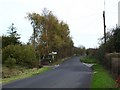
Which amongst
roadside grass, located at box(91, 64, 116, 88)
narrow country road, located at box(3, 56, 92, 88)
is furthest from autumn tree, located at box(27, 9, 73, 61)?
roadside grass, located at box(91, 64, 116, 88)

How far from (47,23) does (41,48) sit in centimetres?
731

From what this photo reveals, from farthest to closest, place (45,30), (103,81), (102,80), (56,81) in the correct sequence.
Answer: (45,30) < (56,81) < (102,80) < (103,81)

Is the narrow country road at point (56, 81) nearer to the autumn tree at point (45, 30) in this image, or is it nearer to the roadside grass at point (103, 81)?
the roadside grass at point (103, 81)

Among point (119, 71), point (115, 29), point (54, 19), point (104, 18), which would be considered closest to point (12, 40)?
point (54, 19)

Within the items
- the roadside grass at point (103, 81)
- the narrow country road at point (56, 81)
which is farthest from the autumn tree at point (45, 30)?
the roadside grass at point (103, 81)

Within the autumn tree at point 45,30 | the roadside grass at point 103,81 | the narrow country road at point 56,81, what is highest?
the autumn tree at point 45,30

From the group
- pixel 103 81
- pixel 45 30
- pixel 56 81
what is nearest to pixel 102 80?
pixel 103 81

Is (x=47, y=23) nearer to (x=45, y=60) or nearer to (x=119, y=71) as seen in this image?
Result: (x=45, y=60)

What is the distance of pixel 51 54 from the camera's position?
303 feet

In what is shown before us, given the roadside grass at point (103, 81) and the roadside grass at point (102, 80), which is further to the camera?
the roadside grass at point (102, 80)

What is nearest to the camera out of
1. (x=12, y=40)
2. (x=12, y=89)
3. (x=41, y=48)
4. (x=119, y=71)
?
(x=12, y=89)

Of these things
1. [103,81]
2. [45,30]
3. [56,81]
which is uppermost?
[45,30]

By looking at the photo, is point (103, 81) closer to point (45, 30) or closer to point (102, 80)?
point (102, 80)

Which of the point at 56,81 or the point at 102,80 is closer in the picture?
the point at 102,80
